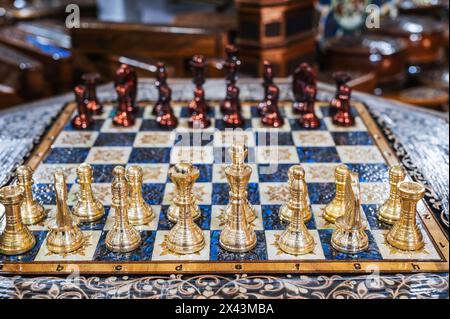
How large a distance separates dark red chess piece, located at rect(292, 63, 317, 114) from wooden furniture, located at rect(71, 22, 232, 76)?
224 cm

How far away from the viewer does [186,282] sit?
74.3 inches

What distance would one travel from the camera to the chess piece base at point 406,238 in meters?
2.02

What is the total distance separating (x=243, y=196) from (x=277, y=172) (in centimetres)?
60

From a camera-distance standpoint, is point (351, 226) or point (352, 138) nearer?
point (351, 226)

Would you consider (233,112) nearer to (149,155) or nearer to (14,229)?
(149,155)

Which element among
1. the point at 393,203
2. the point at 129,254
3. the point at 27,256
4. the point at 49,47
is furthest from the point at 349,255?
the point at 49,47

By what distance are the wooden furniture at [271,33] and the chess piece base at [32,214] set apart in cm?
302

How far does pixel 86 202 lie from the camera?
2256 millimetres

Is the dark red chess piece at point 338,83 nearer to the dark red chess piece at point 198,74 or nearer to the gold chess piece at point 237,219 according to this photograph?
the dark red chess piece at point 198,74

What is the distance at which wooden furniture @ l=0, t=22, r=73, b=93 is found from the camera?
5699 mm

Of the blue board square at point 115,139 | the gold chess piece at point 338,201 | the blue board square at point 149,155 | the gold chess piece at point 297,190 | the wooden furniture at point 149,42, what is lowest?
the wooden furniture at point 149,42

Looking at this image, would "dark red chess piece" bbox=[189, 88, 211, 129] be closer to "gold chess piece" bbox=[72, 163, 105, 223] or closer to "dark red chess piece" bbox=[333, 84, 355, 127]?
"dark red chess piece" bbox=[333, 84, 355, 127]

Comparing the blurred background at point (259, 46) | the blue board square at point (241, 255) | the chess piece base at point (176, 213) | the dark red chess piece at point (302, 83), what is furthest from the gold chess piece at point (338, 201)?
the blurred background at point (259, 46)

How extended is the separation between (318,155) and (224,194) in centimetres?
53
